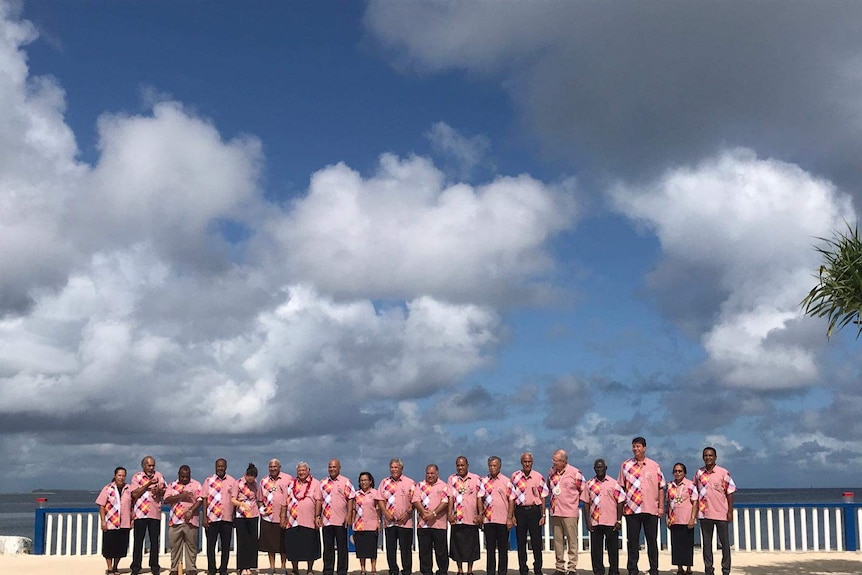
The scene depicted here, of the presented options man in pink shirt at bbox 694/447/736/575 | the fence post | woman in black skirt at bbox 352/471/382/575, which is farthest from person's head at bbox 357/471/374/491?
the fence post

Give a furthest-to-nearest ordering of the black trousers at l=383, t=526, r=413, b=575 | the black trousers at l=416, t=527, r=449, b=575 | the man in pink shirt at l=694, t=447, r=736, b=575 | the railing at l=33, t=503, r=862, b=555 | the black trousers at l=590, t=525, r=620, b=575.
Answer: the railing at l=33, t=503, r=862, b=555
the black trousers at l=383, t=526, r=413, b=575
the black trousers at l=416, t=527, r=449, b=575
the black trousers at l=590, t=525, r=620, b=575
the man in pink shirt at l=694, t=447, r=736, b=575

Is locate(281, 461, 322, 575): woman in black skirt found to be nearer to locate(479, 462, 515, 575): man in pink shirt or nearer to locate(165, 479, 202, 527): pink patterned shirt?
locate(165, 479, 202, 527): pink patterned shirt

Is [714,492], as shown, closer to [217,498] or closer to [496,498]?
[496,498]

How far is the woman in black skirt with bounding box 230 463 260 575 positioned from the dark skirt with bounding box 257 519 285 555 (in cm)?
26

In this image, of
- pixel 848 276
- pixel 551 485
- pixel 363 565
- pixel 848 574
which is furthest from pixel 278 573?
pixel 848 276

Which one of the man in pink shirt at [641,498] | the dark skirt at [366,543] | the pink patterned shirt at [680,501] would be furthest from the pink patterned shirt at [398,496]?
the pink patterned shirt at [680,501]

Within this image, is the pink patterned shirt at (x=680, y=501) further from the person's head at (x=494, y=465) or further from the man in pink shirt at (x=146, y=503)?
the man in pink shirt at (x=146, y=503)

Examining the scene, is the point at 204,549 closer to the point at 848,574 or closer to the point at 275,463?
the point at 275,463

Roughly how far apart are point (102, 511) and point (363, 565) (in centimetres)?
371

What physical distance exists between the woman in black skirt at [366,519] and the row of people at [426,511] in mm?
14

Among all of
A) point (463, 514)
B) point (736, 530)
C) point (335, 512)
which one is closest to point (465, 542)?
point (463, 514)

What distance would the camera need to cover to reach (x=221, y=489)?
540 inches

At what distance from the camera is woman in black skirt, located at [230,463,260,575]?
13.8 meters

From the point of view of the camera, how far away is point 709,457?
43.0 ft
